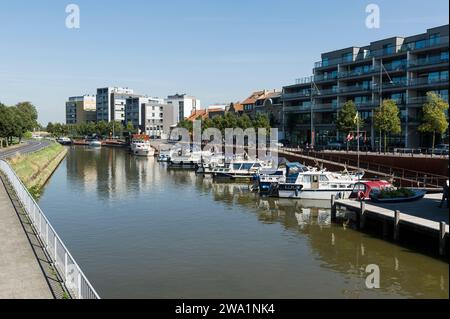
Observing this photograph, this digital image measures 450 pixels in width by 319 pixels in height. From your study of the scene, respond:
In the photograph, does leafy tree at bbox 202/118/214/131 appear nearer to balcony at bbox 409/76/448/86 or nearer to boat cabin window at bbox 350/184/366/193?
balcony at bbox 409/76/448/86

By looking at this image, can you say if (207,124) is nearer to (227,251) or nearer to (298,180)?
(298,180)

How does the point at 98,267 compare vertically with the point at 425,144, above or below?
below

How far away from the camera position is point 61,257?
18.1 meters

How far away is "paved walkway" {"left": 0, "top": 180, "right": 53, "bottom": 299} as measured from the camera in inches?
604

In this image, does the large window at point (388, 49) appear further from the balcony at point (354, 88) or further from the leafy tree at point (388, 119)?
the leafy tree at point (388, 119)

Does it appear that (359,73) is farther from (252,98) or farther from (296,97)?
(252,98)

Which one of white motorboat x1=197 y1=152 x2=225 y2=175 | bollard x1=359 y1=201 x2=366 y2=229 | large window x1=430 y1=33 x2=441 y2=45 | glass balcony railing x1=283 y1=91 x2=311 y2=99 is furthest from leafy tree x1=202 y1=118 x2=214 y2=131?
bollard x1=359 y1=201 x2=366 y2=229

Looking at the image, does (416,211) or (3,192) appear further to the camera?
(3,192)

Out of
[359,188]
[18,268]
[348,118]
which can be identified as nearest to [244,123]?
[348,118]

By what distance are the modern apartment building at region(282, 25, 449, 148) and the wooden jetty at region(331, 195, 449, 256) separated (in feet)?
126
